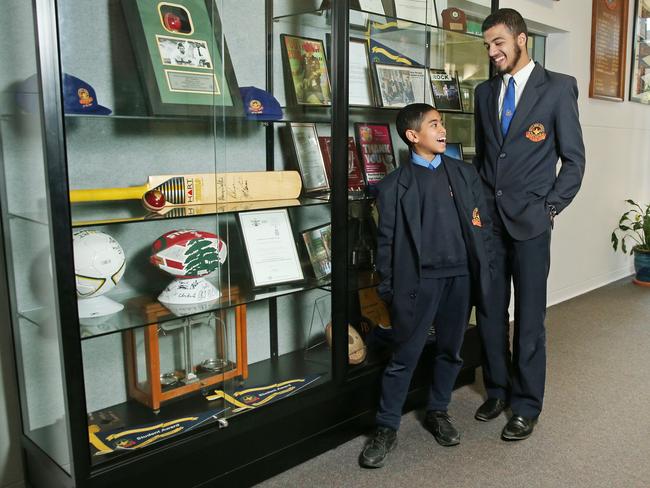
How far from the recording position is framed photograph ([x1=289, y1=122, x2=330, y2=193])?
2.46 m

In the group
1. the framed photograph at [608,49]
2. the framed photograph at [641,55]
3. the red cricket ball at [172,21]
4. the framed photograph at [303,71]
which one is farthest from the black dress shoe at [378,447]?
the framed photograph at [641,55]

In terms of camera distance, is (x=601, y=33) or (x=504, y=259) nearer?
(x=504, y=259)

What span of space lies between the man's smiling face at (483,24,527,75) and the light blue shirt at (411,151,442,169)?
48 centimetres

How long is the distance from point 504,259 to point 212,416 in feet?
4.39

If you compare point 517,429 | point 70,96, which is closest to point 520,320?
point 517,429

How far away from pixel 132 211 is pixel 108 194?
0.10 meters

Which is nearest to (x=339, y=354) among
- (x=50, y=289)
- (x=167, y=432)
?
(x=167, y=432)

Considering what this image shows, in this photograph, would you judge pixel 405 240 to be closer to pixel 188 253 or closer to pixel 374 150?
pixel 374 150

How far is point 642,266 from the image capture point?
529cm

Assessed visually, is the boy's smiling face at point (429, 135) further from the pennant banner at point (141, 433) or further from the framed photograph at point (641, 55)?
the framed photograph at point (641, 55)

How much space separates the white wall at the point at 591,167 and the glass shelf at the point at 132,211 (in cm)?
258

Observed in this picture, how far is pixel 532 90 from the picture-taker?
2.51 m

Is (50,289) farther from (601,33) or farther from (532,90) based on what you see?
(601,33)

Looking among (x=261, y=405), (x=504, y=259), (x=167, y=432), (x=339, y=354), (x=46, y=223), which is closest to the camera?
(x=46, y=223)
